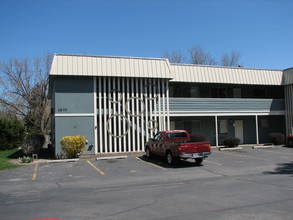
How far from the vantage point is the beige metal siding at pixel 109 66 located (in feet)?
57.6

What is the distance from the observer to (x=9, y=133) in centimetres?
2519

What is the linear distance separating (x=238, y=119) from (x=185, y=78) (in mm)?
7232

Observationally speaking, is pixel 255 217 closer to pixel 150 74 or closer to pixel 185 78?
pixel 150 74

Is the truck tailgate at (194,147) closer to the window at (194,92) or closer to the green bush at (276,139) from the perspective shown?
the window at (194,92)

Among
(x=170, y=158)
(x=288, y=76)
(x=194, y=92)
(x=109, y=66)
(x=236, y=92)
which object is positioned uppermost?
(x=288, y=76)

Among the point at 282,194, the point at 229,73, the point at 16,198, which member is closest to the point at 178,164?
the point at 282,194

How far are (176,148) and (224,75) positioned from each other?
11.8m

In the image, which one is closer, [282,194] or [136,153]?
[282,194]

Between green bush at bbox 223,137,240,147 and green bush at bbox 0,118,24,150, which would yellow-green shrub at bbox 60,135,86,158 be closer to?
green bush at bbox 223,137,240,147

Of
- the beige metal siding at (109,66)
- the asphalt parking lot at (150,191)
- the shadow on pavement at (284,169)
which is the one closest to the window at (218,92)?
the beige metal siding at (109,66)

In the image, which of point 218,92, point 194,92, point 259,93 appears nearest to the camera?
point 194,92

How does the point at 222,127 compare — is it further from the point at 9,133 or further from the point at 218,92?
the point at 9,133

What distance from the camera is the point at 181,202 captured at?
6809mm

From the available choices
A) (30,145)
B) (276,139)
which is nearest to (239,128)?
(276,139)
